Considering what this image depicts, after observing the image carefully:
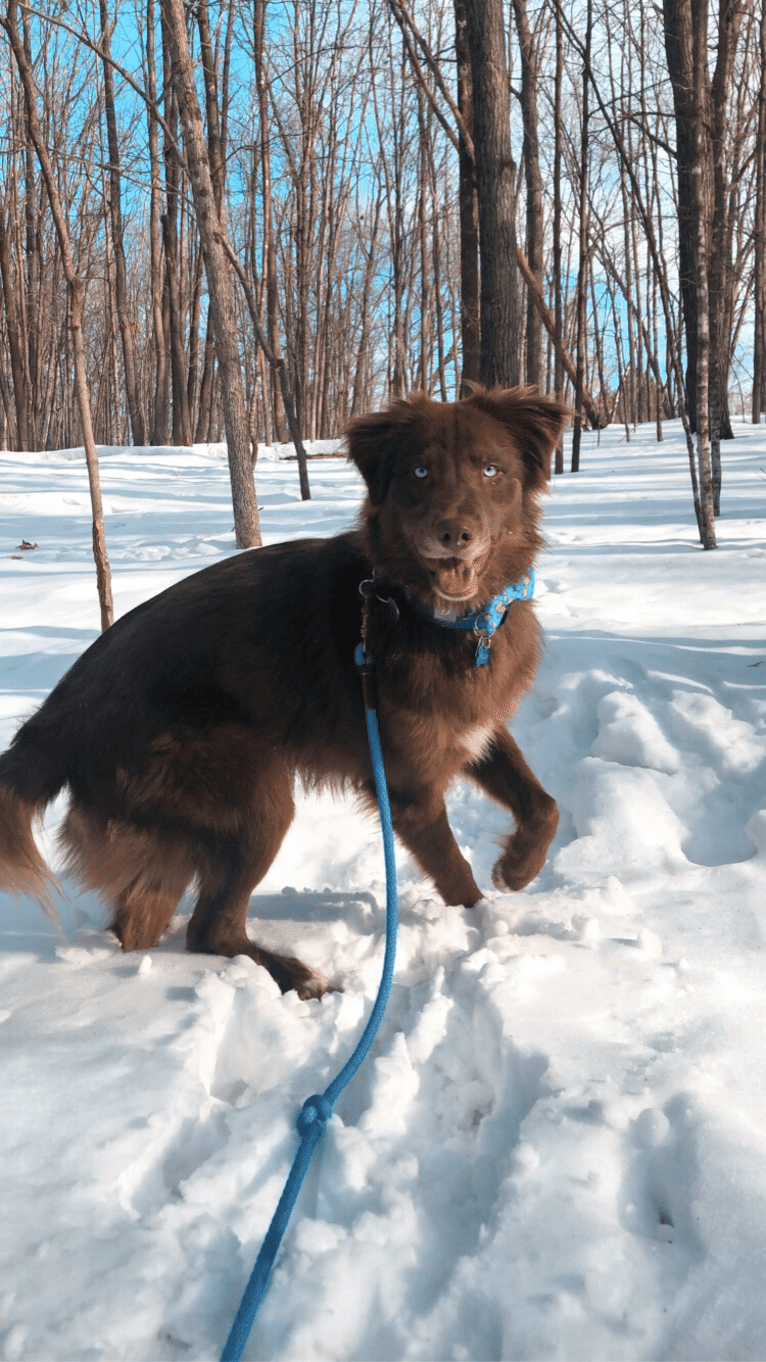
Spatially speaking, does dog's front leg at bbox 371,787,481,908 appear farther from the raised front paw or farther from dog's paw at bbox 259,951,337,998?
dog's paw at bbox 259,951,337,998

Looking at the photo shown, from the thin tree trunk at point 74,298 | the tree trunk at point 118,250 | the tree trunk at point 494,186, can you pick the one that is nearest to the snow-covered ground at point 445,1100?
the thin tree trunk at point 74,298

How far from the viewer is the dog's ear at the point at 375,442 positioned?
2.52m

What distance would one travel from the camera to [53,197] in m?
4.48

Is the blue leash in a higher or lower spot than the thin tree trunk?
lower

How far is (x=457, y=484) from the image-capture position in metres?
2.33

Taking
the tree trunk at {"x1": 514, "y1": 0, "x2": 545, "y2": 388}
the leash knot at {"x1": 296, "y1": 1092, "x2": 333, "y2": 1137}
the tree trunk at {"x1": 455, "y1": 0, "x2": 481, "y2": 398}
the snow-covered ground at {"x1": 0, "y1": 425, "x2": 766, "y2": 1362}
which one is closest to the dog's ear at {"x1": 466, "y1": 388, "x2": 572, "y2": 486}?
the snow-covered ground at {"x1": 0, "y1": 425, "x2": 766, "y2": 1362}

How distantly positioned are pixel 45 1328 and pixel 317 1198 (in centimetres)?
47

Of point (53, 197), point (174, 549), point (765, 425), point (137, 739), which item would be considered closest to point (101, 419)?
point (765, 425)

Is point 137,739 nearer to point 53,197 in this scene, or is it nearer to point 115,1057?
point 115,1057

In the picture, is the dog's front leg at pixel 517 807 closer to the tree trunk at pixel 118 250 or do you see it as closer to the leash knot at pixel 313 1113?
the leash knot at pixel 313 1113

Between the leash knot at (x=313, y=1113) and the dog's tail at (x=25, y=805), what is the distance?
1.06m

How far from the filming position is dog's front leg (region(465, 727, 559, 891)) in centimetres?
273

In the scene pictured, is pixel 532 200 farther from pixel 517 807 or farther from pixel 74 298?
pixel 517 807

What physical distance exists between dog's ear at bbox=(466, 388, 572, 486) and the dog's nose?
60cm
